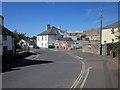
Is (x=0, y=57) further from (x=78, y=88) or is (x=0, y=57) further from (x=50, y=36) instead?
(x=50, y=36)

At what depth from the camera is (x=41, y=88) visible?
1327 centimetres

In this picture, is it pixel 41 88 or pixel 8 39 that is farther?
pixel 8 39

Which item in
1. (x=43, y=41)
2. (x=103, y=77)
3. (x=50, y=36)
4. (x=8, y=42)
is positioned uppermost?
(x=50, y=36)

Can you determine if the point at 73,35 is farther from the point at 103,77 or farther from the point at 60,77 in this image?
the point at 60,77

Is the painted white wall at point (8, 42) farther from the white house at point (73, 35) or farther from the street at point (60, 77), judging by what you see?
the white house at point (73, 35)

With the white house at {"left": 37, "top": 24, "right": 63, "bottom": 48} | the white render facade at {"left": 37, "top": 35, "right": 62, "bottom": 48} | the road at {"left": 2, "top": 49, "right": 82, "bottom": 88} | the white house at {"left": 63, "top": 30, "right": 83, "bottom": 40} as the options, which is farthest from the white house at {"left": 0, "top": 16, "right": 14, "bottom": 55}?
the white house at {"left": 63, "top": 30, "right": 83, "bottom": 40}

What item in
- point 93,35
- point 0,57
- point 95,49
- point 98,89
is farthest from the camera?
point 93,35

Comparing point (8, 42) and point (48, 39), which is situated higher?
point (48, 39)

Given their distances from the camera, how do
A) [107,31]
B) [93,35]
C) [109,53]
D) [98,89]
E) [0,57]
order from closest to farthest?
[98,89] → [0,57] → [109,53] → [107,31] → [93,35]

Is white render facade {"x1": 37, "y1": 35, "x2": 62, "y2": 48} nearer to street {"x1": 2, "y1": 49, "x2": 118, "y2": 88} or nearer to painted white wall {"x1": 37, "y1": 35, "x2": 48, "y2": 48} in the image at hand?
painted white wall {"x1": 37, "y1": 35, "x2": 48, "y2": 48}

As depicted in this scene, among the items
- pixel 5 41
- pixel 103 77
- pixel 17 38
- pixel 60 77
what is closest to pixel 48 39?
pixel 17 38

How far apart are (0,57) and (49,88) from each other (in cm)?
1845

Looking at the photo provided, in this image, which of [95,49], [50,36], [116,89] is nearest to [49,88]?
[116,89]

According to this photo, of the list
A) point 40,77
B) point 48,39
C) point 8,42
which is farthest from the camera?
point 48,39
